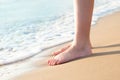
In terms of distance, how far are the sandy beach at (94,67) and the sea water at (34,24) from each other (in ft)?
1.06

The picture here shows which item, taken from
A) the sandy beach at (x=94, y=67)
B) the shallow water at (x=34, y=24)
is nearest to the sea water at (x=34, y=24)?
the shallow water at (x=34, y=24)

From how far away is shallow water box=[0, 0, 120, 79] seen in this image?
3366 millimetres

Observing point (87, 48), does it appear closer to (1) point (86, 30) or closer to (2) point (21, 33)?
(1) point (86, 30)

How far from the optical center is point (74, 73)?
2.31 meters

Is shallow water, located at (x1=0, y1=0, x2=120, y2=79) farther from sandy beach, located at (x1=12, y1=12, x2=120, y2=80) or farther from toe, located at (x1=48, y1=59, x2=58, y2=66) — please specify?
toe, located at (x1=48, y1=59, x2=58, y2=66)

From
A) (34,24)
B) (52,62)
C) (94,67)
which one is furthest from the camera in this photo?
(34,24)

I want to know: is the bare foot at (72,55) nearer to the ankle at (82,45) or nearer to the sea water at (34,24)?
the ankle at (82,45)

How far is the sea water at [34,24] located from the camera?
3.36 metres

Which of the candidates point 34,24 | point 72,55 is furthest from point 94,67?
point 34,24

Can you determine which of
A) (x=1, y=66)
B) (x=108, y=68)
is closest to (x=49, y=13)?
(x=1, y=66)

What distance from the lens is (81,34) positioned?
2.70 meters

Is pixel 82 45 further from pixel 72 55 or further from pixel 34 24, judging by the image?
pixel 34 24

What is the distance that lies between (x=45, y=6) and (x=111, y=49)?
285cm

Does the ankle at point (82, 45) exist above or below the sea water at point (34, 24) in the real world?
above
